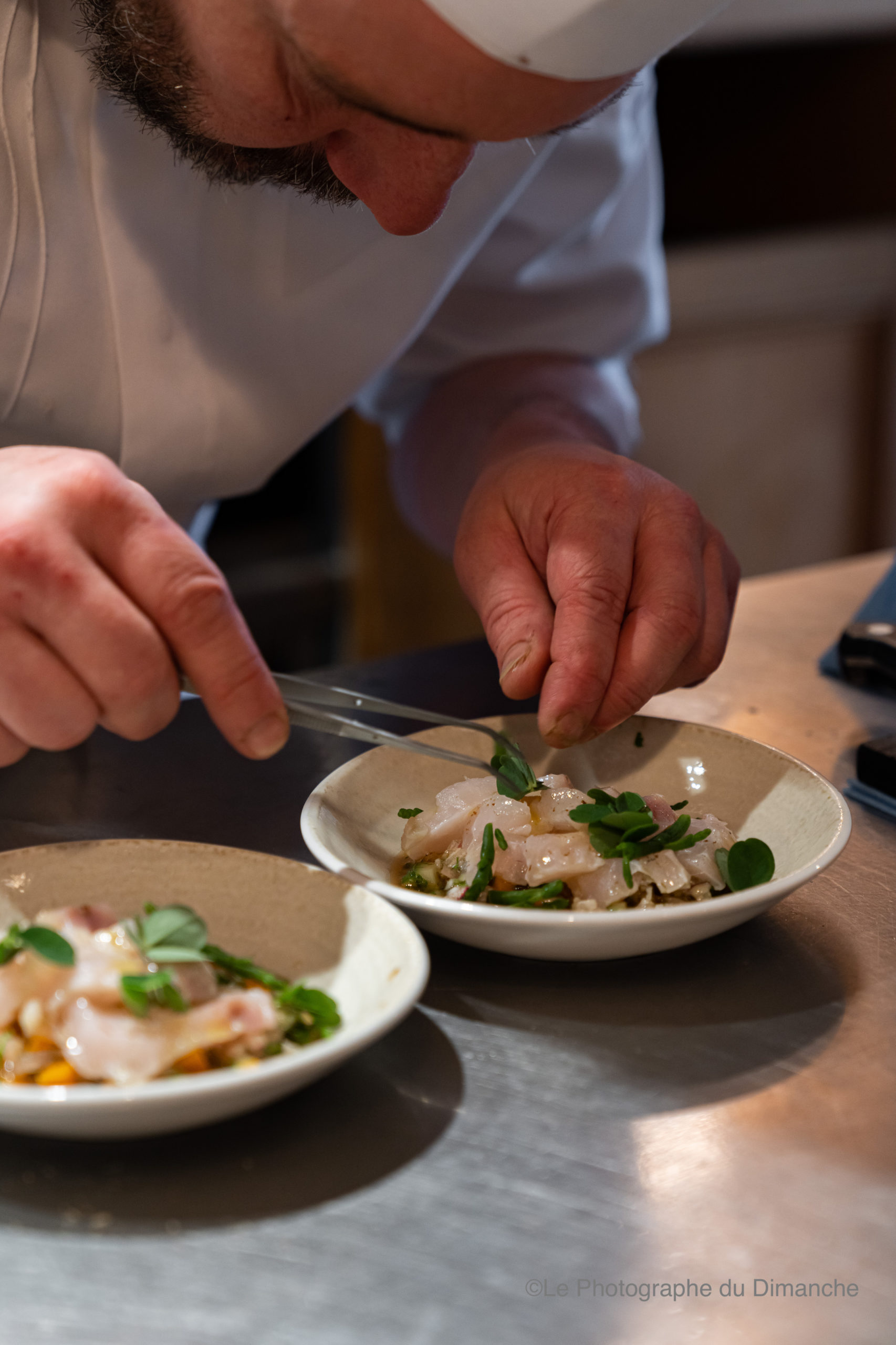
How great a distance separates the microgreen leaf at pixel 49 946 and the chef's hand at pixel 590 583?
386 millimetres

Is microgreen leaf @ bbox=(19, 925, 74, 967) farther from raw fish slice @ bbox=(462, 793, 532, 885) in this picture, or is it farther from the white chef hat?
the white chef hat

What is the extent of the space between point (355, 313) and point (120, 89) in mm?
384

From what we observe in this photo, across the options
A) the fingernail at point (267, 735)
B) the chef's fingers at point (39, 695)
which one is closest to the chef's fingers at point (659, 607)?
the fingernail at point (267, 735)

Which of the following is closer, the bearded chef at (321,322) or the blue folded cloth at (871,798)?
the bearded chef at (321,322)

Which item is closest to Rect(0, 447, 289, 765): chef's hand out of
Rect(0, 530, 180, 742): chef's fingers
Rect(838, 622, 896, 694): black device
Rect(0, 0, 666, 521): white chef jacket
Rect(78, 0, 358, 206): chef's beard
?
Rect(0, 530, 180, 742): chef's fingers

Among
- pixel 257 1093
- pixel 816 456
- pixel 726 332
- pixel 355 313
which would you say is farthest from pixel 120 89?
pixel 816 456

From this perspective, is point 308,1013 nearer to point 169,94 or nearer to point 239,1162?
point 239,1162

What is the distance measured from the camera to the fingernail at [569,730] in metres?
0.92

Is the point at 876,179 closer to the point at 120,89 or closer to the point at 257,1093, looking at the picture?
the point at 120,89

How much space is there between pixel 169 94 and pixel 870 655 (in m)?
0.83

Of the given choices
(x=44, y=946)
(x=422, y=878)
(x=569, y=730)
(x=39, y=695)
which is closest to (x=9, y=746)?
(x=39, y=695)

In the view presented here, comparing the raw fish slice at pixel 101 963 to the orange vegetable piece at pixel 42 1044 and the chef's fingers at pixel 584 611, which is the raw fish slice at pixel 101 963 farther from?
the chef's fingers at pixel 584 611

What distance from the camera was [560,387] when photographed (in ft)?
5.03

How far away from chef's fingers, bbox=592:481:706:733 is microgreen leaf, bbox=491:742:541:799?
0.21ft
